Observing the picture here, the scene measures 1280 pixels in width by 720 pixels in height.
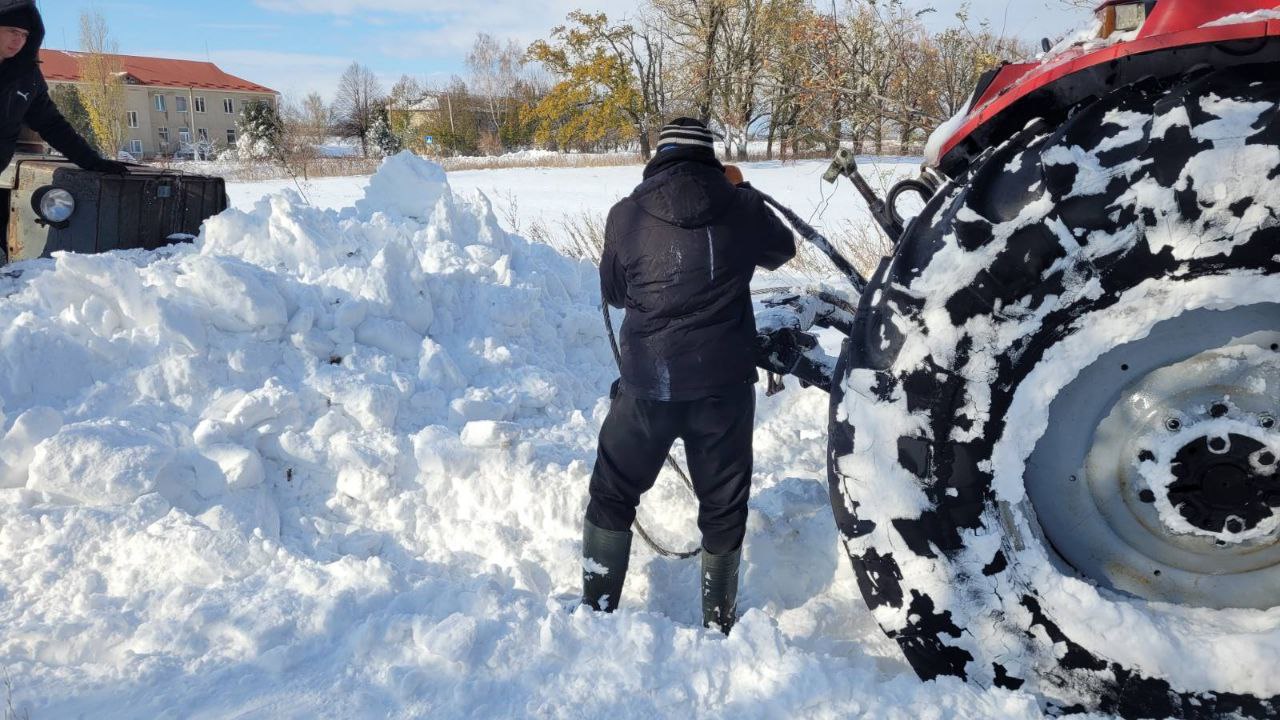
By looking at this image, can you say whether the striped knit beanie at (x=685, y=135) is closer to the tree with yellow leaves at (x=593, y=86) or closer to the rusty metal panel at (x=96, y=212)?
the rusty metal panel at (x=96, y=212)

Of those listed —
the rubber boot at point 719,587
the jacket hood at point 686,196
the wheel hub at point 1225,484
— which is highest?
the jacket hood at point 686,196

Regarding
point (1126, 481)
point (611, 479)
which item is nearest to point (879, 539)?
point (1126, 481)

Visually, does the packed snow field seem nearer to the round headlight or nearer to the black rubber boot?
the black rubber boot

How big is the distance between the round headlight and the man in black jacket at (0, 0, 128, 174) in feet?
0.81

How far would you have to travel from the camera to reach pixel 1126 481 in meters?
1.93

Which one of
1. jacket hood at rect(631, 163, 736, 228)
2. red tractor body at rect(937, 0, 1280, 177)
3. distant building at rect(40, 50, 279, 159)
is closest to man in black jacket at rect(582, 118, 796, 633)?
jacket hood at rect(631, 163, 736, 228)

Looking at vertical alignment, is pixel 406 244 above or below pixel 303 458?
above

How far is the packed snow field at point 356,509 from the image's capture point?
6.95 ft

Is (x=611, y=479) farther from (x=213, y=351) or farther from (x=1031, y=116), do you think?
(x=213, y=351)

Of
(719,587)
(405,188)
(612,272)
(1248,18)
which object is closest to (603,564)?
(719,587)

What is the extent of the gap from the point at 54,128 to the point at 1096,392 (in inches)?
225

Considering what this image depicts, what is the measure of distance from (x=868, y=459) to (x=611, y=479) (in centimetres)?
99

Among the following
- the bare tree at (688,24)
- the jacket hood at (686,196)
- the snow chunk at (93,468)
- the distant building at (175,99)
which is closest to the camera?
the jacket hood at (686,196)

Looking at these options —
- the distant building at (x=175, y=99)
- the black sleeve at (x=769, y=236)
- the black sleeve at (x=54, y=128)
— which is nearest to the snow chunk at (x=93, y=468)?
the black sleeve at (x=769, y=236)
